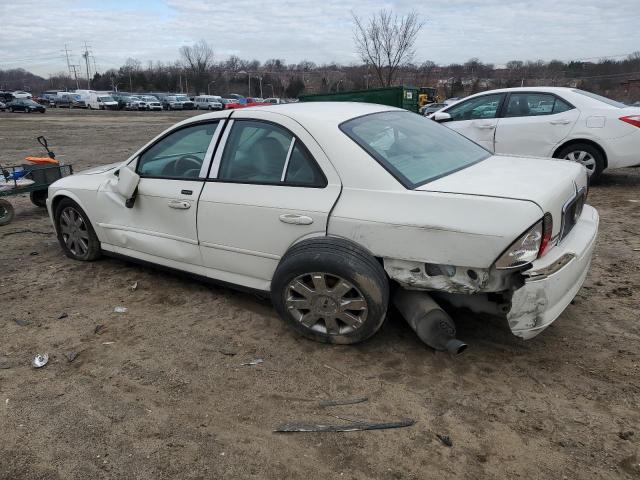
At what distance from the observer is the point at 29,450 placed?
246 cm

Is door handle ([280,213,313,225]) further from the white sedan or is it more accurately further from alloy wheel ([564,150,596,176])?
alloy wheel ([564,150,596,176])

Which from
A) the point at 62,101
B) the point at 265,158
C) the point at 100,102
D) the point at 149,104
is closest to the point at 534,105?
the point at 265,158

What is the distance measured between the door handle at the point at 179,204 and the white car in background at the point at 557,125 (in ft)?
15.5

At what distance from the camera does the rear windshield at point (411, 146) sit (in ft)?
10.3

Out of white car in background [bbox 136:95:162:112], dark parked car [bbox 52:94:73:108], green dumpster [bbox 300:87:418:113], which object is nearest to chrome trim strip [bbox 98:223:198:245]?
green dumpster [bbox 300:87:418:113]

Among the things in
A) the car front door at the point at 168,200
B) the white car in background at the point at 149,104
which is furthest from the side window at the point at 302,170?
the white car in background at the point at 149,104

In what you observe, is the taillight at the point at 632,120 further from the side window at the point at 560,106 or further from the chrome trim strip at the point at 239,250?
the chrome trim strip at the point at 239,250

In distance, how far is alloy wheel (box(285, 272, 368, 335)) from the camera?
3.06m

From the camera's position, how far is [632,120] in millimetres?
7016

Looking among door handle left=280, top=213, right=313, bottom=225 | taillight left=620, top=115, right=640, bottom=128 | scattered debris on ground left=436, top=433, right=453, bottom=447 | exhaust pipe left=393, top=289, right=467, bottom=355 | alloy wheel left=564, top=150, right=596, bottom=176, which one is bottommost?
scattered debris on ground left=436, top=433, right=453, bottom=447

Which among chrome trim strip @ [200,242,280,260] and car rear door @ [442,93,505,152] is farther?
car rear door @ [442,93,505,152]

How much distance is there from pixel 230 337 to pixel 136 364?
0.63 meters

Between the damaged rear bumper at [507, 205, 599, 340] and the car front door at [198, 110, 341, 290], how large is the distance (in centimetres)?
121

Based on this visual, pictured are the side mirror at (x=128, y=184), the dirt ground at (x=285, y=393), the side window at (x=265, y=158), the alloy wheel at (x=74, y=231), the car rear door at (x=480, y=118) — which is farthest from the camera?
the car rear door at (x=480, y=118)
